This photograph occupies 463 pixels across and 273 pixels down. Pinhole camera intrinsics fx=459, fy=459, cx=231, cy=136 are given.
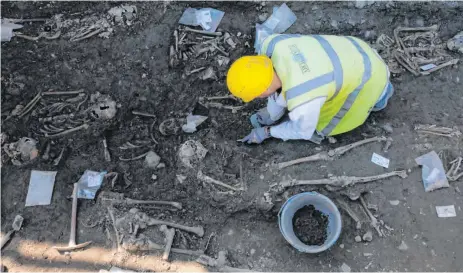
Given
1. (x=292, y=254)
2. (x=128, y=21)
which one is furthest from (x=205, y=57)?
Answer: (x=292, y=254)

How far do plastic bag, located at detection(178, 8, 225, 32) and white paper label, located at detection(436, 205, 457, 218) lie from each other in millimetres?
3339

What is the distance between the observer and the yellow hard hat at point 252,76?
4059 mm

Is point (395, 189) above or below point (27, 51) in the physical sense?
below

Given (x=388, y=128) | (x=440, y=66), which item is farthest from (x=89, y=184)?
(x=440, y=66)

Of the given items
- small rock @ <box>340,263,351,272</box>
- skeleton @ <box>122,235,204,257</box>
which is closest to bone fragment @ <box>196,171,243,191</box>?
skeleton @ <box>122,235,204,257</box>

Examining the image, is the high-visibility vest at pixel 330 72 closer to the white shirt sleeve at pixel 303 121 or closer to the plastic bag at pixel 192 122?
the white shirt sleeve at pixel 303 121

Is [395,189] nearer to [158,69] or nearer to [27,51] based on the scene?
[158,69]

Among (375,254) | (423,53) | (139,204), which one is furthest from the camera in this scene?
(423,53)

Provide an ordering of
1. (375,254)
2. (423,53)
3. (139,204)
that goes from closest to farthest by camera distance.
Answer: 1. (375,254)
2. (139,204)
3. (423,53)

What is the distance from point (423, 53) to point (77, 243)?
178 inches

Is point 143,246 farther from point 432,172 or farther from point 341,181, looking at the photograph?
point 432,172

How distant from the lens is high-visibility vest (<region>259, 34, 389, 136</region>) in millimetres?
4059

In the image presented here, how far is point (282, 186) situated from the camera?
15.7 feet

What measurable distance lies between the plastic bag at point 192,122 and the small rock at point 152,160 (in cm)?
47
